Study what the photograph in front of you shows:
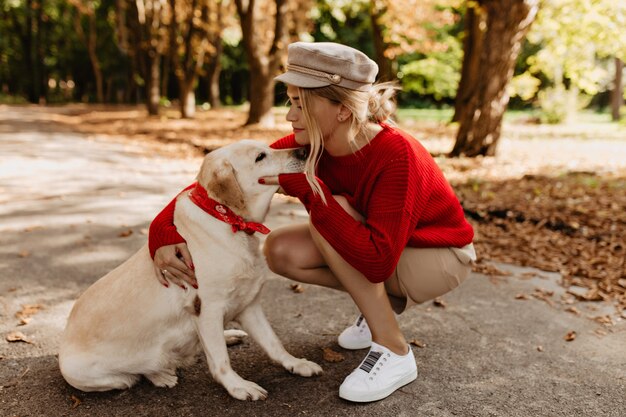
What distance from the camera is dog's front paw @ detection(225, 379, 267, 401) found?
258 centimetres

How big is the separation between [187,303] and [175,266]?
0.64ft

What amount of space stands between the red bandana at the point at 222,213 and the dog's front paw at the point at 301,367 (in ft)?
2.42

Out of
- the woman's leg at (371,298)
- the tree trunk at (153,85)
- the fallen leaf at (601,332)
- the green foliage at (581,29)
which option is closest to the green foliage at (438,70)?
the green foliage at (581,29)

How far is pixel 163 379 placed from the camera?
2717mm

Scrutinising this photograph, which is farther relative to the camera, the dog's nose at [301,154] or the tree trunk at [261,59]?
the tree trunk at [261,59]

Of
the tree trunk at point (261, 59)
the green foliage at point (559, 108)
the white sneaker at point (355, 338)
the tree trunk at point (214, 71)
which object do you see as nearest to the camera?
the white sneaker at point (355, 338)

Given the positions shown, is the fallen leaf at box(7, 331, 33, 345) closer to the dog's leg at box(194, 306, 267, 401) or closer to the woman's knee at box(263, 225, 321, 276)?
the dog's leg at box(194, 306, 267, 401)

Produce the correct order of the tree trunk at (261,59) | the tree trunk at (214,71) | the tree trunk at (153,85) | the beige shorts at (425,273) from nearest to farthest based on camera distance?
the beige shorts at (425,273), the tree trunk at (261,59), the tree trunk at (153,85), the tree trunk at (214,71)

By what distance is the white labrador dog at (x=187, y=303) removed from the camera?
2.54 meters

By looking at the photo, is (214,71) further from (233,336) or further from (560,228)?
(233,336)

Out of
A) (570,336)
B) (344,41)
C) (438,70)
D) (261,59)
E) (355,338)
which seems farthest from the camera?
(344,41)

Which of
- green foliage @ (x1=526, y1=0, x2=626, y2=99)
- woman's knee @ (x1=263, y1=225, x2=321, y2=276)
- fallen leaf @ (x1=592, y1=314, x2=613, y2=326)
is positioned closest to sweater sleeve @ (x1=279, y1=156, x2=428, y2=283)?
woman's knee @ (x1=263, y1=225, x2=321, y2=276)

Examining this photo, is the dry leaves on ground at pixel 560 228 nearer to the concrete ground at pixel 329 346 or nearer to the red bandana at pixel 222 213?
the concrete ground at pixel 329 346

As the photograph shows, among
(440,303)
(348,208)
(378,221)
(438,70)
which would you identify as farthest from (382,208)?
(438,70)
